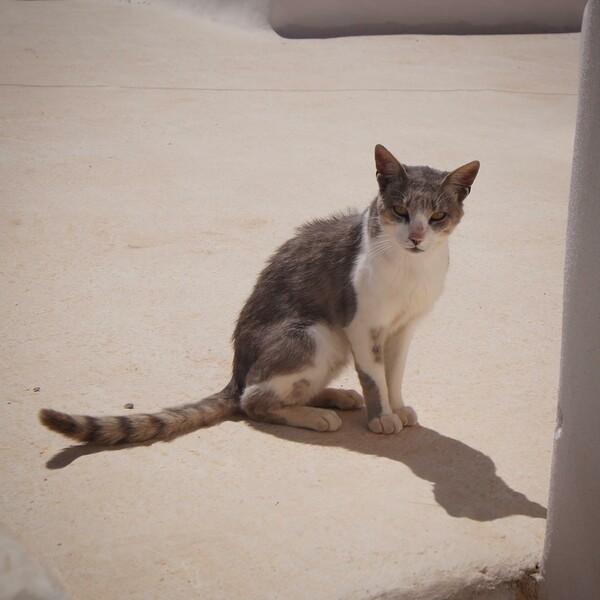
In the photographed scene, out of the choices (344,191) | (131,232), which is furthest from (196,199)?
(344,191)

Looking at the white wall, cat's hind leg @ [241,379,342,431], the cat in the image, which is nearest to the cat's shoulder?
the cat

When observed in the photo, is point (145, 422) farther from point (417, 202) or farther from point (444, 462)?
point (417, 202)

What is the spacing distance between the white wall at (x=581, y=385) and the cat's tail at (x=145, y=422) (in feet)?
5.13

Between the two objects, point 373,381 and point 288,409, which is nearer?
point 373,381

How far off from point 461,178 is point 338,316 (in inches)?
31.6

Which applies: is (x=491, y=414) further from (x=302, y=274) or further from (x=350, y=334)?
(x=302, y=274)

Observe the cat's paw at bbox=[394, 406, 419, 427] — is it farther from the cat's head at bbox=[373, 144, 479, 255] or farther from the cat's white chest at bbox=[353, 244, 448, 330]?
the cat's head at bbox=[373, 144, 479, 255]

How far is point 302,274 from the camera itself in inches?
149

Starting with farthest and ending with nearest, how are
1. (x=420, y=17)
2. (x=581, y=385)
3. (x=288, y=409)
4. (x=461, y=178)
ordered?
(x=420, y=17) → (x=288, y=409) → (x=461, y=178) → (x=581, y=385)

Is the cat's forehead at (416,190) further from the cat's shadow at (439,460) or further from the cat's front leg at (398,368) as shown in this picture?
the cat's shadow at (439,460)

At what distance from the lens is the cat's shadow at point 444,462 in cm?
321

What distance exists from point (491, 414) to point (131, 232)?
3.01 metres

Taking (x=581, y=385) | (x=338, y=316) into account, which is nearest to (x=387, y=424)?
(x=338, y=316)

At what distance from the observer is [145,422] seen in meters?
3.49
